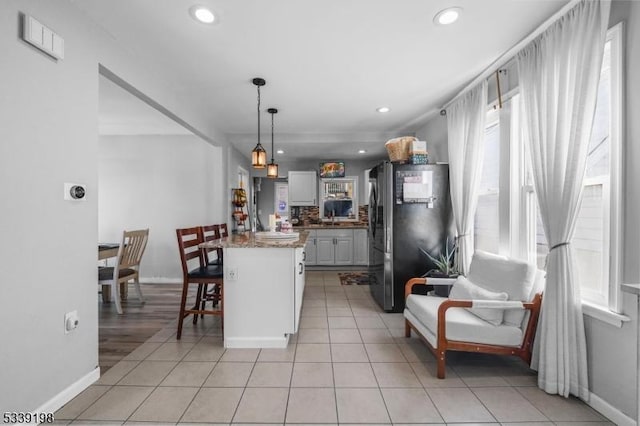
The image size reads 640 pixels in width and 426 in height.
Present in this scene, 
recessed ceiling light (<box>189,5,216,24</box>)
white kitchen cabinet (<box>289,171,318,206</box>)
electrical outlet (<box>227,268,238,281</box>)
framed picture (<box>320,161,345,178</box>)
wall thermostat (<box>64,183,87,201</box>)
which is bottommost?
electrical outlet (<box>227,268,238,281</box>)

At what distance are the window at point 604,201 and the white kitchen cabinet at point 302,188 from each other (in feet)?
16.2

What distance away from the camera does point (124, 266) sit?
3492 millimetres

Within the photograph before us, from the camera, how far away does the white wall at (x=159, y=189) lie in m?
4.70

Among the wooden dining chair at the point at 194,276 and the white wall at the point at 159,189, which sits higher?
the white wall at the point at 159,189

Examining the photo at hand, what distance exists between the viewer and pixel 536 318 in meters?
2.01

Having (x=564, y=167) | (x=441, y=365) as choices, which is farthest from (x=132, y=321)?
(x=564, y=167)

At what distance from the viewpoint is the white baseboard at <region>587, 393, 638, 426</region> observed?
5.10 feet

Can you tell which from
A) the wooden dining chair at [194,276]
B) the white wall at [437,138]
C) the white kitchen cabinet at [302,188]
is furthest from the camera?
the white kitchen cabinet at [302,188]

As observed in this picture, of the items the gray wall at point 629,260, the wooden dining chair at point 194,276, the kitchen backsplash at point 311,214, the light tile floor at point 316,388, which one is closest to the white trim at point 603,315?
the gray wall at point 629,260

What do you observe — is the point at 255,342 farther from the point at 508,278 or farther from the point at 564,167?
the point at 564,167

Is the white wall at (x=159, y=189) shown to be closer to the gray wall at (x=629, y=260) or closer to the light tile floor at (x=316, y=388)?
the light tile floor at (x=316, y=388)

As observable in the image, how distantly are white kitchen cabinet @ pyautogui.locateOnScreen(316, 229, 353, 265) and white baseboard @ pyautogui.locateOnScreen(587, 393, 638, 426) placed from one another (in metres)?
4.30

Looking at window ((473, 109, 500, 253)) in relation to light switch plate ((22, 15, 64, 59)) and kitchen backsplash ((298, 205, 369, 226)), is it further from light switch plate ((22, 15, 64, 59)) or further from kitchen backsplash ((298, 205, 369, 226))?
kitchen backsplash ((298, 205, 369, 226))

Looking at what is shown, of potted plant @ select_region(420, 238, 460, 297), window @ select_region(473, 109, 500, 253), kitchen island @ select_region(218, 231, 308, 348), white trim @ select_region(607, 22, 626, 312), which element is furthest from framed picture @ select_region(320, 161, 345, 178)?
white trim @ select_region(607, 22, 626, 312)
